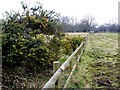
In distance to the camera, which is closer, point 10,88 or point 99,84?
point 99,84

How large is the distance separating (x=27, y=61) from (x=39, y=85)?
1009 millimetres

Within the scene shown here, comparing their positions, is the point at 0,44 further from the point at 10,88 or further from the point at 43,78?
the point at 43,78

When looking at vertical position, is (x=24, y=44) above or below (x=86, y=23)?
below

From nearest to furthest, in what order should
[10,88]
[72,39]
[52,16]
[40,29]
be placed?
[10,88] → [40,29] → [52,16] → [72,39]

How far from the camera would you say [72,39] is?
23.9 feet

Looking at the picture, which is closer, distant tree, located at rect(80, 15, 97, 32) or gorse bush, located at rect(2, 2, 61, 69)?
gorse bush, located at rect(2, 2, 61, 69)

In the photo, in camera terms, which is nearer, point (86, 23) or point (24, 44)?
point (24, 44)

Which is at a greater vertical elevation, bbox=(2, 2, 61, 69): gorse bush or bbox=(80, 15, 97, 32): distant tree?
bbox=(80, 15, 97, 32): distant tree

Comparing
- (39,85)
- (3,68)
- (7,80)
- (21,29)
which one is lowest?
(39,85)

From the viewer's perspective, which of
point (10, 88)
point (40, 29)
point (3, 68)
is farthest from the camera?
point (40, 29)

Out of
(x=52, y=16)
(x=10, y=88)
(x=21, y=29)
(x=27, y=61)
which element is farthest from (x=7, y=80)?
(x=52, y=16)

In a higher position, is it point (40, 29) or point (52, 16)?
point (52, 16)

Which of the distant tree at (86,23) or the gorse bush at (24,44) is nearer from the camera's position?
the gorse bush at (24,44)

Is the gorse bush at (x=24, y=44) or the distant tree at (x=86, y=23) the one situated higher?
the distant tree at (x=86, y=23)
